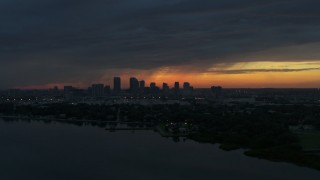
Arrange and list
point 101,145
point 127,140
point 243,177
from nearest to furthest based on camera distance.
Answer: point 243,177 → point 101,145 → point 127,140

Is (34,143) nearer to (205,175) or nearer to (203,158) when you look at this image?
(203,158)

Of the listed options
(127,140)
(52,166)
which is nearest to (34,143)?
(127,140)

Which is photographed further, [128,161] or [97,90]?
[97,90]

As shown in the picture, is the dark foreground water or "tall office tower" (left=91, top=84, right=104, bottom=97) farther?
"tall office tower" (left=91, top=84, right=104, bottom=97)

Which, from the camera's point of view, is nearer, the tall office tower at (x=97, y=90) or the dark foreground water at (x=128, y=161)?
the dark foreground water at (x=128, y=161)

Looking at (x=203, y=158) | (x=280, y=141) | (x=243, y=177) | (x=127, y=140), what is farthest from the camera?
(x=127, y=140)

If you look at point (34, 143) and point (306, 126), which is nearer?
point (34, 143)
